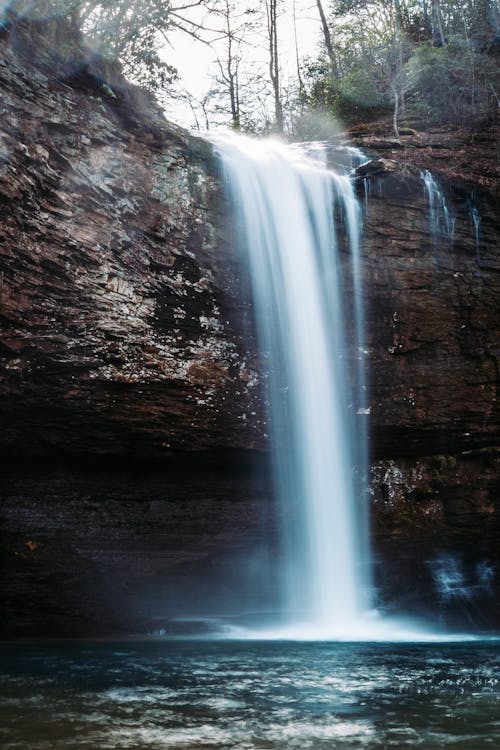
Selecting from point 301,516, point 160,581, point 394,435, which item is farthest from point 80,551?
point 394,435

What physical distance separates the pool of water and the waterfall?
2.36 metres

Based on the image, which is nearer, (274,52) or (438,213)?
(438,213)

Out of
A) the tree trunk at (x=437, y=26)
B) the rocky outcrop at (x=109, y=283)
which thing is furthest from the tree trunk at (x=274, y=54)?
the rocky outcrop at (x=109, y=283)

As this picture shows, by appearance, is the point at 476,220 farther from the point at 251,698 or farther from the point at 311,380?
the point at 251,698

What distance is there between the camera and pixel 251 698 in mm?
5129

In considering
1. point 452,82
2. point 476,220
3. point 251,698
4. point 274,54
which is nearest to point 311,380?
point 476,220

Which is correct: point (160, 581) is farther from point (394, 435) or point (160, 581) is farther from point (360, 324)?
point (360, 324)

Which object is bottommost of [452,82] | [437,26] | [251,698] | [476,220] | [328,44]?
[251,698]

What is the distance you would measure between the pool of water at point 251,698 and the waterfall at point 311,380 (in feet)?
7.74

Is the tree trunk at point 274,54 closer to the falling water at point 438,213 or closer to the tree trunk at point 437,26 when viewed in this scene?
the tree trunk at point 437,26

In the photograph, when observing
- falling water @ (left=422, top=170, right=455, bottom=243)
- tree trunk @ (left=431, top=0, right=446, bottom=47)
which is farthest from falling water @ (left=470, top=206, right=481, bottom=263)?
tree trunk @ (left=431, top=0, right=446, bottom=47)

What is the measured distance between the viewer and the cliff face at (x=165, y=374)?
8.97m

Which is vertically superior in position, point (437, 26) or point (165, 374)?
point (437, 26)

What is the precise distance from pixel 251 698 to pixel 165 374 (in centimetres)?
511
